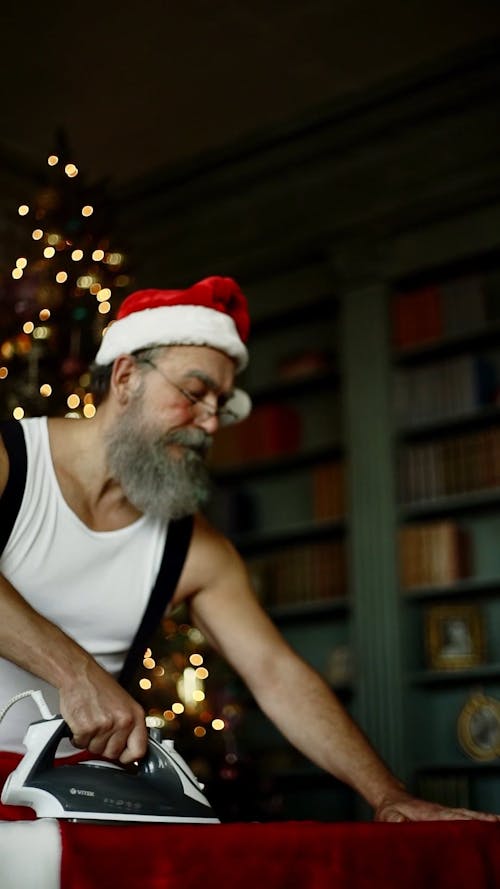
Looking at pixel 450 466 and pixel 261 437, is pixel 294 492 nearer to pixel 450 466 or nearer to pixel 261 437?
pixel 261 437

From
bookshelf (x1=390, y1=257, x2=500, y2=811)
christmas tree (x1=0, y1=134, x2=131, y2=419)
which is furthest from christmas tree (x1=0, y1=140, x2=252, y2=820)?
bookshelf (x1=390, y1=257, x2=500, y2=811)

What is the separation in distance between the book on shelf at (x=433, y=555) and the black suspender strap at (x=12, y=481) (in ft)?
8.38

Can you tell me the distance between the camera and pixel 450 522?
166 inches

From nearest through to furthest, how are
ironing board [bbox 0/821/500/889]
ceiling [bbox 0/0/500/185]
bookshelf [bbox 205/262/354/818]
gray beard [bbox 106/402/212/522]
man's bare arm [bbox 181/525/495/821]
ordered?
ironing board [bbox 0/821/500/889] < man's bare arm [bbox 181/525/495/821] < gray beard [bbox 106/402/212/522] < ceiling [bbox 0/0/500/185] < bookshelf [bbox 205/262/354/818]

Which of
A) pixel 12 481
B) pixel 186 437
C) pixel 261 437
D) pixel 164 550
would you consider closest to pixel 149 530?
pixel 164 550

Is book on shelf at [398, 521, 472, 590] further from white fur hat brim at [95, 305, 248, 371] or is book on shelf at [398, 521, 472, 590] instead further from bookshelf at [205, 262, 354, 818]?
white fur hat brim at [95, 305, 248, 371]

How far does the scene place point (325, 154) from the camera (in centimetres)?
461

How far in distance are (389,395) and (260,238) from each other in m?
0.95

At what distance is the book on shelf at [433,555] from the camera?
4.09 metres

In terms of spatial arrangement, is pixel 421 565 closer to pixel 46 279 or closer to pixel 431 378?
pixel 431 378

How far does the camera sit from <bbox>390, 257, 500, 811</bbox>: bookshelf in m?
4.05

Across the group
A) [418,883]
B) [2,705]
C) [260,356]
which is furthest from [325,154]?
[418,883]

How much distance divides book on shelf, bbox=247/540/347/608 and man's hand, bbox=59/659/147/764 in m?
3.15

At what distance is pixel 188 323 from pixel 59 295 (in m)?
1.42
